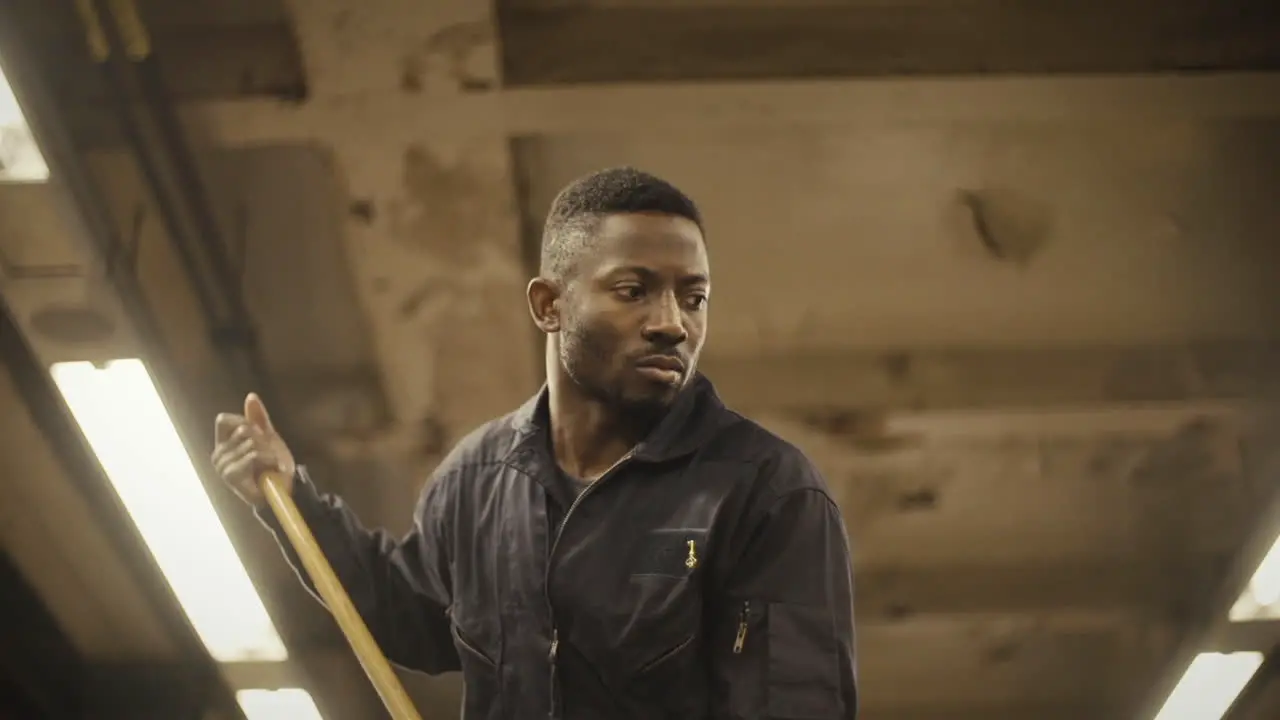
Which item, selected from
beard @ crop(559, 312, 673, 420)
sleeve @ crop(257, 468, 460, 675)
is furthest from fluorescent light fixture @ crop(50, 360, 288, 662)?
beard @ crop(559, 312, 673, 420)

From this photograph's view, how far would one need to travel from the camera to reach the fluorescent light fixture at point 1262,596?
215cm

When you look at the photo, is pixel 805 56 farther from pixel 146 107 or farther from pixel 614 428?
pixel 146 107

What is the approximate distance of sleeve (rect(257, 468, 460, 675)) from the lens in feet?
4.14

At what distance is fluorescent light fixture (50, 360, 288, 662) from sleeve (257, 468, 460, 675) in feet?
1.79

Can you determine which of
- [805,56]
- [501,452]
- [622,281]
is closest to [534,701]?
[501,452]

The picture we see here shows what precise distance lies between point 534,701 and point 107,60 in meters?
1.11

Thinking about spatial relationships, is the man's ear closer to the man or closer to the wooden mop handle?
the man

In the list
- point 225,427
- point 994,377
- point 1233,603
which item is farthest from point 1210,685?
point 225,427

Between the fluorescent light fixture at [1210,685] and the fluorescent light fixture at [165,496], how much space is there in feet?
6.89

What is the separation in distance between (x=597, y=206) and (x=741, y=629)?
19.2 inches

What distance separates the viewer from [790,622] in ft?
3.36

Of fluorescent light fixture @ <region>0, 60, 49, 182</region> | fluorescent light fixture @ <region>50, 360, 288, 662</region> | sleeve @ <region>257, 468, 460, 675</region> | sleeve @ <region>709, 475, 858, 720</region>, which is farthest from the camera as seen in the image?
fluorescent light fixture @ <region>50, 360, 288, 662</region>

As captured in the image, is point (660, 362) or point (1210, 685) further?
point (1210, 685)

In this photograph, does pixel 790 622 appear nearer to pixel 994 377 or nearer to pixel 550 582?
pixel 550 582
